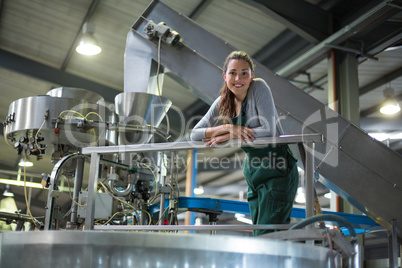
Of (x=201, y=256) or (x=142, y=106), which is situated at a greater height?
(x=142, y=106)

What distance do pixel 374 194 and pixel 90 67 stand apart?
5.88 metres

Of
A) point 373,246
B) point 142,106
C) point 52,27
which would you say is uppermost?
point 52,27

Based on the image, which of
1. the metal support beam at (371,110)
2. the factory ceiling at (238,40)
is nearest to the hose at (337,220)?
the factory ceiling at (238,40)

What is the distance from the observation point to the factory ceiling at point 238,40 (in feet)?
17.6

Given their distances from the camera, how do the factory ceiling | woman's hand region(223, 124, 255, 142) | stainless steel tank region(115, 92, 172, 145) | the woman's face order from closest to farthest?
woman's hand region(223, 124, 255, 142) → the woman's face → stainless steel tank region(115, 92, 172, 145) → the factory ceiling

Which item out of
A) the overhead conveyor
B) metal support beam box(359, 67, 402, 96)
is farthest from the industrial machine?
metal support beam box(359, 67, 402, 96)

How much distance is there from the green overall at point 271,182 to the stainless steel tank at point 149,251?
710mm

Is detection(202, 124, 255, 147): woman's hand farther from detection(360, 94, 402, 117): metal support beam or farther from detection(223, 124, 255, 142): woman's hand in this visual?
detection(360, 94, 402, 117): metal support beam

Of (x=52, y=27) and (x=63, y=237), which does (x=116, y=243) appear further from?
(x=52, y=27)

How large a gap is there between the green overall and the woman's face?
283 mm

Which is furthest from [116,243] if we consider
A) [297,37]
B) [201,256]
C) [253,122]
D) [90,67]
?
[90,67]

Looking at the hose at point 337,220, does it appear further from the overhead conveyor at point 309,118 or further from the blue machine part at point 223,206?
the blue machine part at point 223,206

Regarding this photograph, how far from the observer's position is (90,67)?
7.75 meters

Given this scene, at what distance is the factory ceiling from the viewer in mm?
5371
